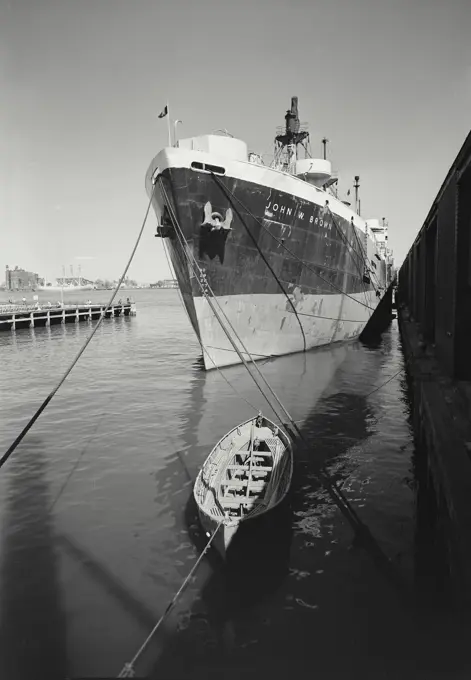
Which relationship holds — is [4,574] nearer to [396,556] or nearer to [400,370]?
[396,556]

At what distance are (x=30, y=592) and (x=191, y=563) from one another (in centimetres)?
262

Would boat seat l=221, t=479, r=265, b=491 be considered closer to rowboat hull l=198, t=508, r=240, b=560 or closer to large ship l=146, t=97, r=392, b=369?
rowboat hull l=198, t=508, r=240, b=560

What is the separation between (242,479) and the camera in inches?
371

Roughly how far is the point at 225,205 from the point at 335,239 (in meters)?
9.16

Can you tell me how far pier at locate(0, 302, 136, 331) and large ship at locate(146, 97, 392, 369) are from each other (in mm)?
30253

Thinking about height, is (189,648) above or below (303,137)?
below

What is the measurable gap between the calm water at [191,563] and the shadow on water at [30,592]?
0.02 metres

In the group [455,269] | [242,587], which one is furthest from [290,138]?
[242,587]

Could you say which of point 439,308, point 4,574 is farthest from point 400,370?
point 4,574

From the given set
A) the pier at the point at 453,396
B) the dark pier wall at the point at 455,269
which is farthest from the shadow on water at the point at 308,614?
the dark pier wall at the point at 455,269

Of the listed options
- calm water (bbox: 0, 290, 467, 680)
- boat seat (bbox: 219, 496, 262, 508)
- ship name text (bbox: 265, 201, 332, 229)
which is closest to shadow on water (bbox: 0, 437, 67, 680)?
calm water (bbox: 0, 290, 467, 680)

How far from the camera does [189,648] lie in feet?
18.8

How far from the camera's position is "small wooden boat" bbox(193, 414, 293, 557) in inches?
306

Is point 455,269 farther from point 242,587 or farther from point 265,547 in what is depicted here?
point 242,587
